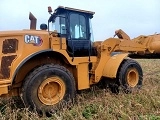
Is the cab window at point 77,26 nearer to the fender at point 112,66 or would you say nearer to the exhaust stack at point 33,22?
the exhaust stack at point 33,22

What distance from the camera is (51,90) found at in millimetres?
5617

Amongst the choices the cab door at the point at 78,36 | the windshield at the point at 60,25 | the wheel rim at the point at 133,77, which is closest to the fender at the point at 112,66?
the wheel rim at the point at 133,77

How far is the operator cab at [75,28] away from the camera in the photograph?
6.39m

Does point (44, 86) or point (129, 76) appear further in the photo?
point (129, 76)

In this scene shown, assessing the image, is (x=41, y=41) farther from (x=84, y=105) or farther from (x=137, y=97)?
(x=137, y=97)

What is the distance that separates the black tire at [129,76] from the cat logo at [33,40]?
2.65 m

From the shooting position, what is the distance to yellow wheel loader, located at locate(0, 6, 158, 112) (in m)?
5.32

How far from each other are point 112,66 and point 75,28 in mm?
1523

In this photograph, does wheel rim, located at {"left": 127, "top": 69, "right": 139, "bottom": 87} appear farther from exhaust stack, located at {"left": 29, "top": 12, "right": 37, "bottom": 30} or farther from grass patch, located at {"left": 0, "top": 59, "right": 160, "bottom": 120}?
exhaust stack, located at {"left": 29, "top": 12, "right": 37, "bottom": 30}

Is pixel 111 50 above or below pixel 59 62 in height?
above

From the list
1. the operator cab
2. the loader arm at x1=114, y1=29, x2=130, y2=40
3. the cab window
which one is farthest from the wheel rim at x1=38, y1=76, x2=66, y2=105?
the loader arm at x1=114, y1=29, x2=130, y2=40

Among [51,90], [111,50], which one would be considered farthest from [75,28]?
[51,90]

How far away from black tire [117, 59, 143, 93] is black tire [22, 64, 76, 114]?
188 centimetres

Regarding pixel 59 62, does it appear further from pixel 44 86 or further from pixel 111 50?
pixel 111 50
